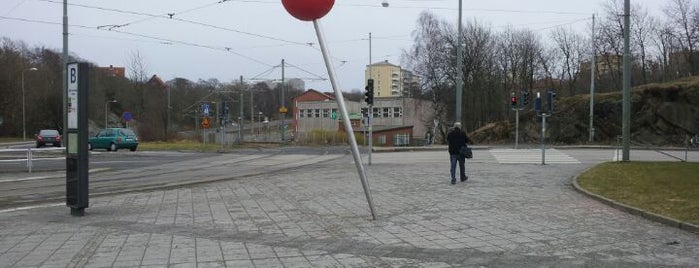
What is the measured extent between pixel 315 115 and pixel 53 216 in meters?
92.7

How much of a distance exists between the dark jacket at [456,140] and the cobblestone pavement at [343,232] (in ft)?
7.89

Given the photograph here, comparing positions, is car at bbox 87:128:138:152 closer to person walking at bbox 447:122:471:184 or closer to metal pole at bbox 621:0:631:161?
person walking at bbox 447:122:471:184

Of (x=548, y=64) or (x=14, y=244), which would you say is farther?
(x=548, y=64)

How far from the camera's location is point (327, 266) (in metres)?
6.45

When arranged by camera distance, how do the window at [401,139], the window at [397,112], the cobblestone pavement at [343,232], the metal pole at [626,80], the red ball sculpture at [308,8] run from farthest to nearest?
the window at [397,112], the window at [401,139], the metal pole at [626,80], the red ball sculpture at [308,8], the cobblestone pavement at [343,232]

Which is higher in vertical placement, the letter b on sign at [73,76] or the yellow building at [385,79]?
the yellow building at [385,79]

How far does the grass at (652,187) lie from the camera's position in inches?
398

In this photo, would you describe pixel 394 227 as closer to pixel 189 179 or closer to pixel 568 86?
pixel 189 179

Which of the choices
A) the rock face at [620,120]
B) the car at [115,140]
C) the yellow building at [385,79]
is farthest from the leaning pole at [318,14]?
the yellow building at [385,79]

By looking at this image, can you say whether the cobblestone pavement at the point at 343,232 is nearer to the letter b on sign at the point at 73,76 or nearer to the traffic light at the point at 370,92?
the letter b on sign at the point at 73,76

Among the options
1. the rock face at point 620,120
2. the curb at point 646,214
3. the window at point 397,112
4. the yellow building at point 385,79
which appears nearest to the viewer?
the curb at point 646,214

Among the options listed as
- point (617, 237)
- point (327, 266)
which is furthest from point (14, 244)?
point (617, 237)

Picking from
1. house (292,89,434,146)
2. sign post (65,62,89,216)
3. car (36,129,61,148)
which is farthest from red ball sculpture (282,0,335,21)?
house (292,89,434,146)

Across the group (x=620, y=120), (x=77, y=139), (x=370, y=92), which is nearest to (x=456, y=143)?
(x=77, y=139)
